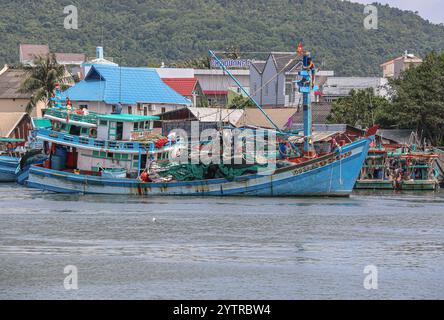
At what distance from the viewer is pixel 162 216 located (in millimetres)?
47344

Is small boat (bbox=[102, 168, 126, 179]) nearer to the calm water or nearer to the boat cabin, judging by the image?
the boat cabin

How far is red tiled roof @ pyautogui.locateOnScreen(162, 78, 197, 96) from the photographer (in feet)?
322

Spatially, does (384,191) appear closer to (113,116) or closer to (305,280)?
(113,116)

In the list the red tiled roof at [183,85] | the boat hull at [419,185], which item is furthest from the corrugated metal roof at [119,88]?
the boat hull at [419,185]

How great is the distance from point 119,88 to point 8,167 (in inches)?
418

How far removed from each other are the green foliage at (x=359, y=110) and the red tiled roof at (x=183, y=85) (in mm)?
16897

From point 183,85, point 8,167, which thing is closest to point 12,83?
point 183,85

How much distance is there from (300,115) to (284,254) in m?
47.7

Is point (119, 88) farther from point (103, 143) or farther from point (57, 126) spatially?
point (103, 143)

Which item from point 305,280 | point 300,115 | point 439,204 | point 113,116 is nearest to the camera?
point 305,280

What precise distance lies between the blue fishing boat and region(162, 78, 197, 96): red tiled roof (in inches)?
1493

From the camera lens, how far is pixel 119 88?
3103 inches
